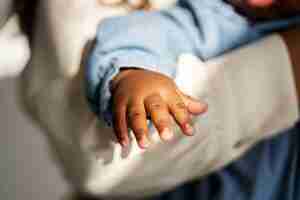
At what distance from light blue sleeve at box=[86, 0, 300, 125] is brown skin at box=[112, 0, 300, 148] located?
0.02m

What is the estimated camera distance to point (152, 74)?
1.25 feet

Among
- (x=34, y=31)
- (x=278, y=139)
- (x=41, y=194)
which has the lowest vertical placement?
(x=41, y=194)

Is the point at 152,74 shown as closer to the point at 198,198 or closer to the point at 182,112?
the point at 182,112

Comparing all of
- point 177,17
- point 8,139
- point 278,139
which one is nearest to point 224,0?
point 177,17

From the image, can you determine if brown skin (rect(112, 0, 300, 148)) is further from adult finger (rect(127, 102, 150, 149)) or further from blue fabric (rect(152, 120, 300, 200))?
blue fabric (rect(152, 120, 300, 200))

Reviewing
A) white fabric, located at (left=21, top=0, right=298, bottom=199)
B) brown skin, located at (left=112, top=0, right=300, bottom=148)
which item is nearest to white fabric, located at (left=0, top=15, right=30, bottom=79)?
white fabric, located at (left=21, top=0, right=298, bottom=199)

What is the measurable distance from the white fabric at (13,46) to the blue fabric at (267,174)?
239mm

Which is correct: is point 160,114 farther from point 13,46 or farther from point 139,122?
point 13,46

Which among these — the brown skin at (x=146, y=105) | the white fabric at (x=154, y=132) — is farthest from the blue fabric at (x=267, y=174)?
the brown skin at (x=146, y=105)

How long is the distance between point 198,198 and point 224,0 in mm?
212

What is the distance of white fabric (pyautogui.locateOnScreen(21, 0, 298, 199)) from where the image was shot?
1.38ft

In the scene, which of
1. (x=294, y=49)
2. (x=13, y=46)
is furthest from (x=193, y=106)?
(x=13, y=46)

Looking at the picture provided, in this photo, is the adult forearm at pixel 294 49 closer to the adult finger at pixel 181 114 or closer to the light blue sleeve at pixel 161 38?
the light blue sleeve at pixel 161 38

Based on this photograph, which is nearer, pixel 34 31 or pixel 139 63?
pixel 139 63
